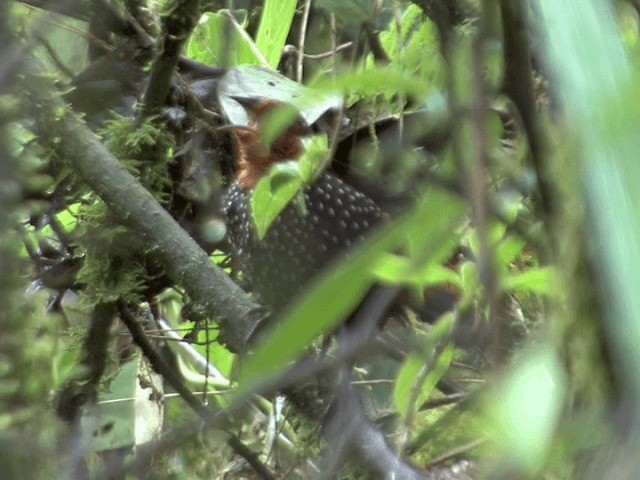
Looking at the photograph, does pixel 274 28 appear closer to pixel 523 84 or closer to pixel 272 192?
pixel 272 192

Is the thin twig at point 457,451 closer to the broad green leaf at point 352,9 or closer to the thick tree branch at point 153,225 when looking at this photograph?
the thick tree branch at point 153,225

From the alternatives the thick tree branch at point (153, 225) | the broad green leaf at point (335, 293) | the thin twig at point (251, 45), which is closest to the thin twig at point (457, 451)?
the thick tree branch at point (153, 225)

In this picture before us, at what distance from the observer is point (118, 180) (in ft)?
4.06

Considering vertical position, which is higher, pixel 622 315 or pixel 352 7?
pixel 622 315

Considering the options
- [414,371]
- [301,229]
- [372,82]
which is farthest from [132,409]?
[372,82]

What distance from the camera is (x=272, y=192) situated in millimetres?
857

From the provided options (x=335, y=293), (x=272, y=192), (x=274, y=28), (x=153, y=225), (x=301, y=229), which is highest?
(x=335, y=293)

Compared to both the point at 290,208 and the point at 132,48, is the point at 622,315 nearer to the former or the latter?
the point at 132,48

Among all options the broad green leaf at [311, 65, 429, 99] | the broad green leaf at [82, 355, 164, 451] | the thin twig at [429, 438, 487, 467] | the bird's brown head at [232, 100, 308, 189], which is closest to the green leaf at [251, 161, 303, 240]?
the thin twig at [429, 438, 487, 467]

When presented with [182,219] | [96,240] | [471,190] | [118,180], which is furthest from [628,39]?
[182,219]

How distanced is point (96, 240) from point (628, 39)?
1.07 metres

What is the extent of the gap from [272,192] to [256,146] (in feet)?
2.63

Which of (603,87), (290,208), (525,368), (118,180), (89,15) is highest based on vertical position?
(603,87)

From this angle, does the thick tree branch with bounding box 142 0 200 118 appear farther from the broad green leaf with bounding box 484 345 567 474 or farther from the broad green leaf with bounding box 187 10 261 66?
the broad green leaf with bounding box 484 345 567 474
